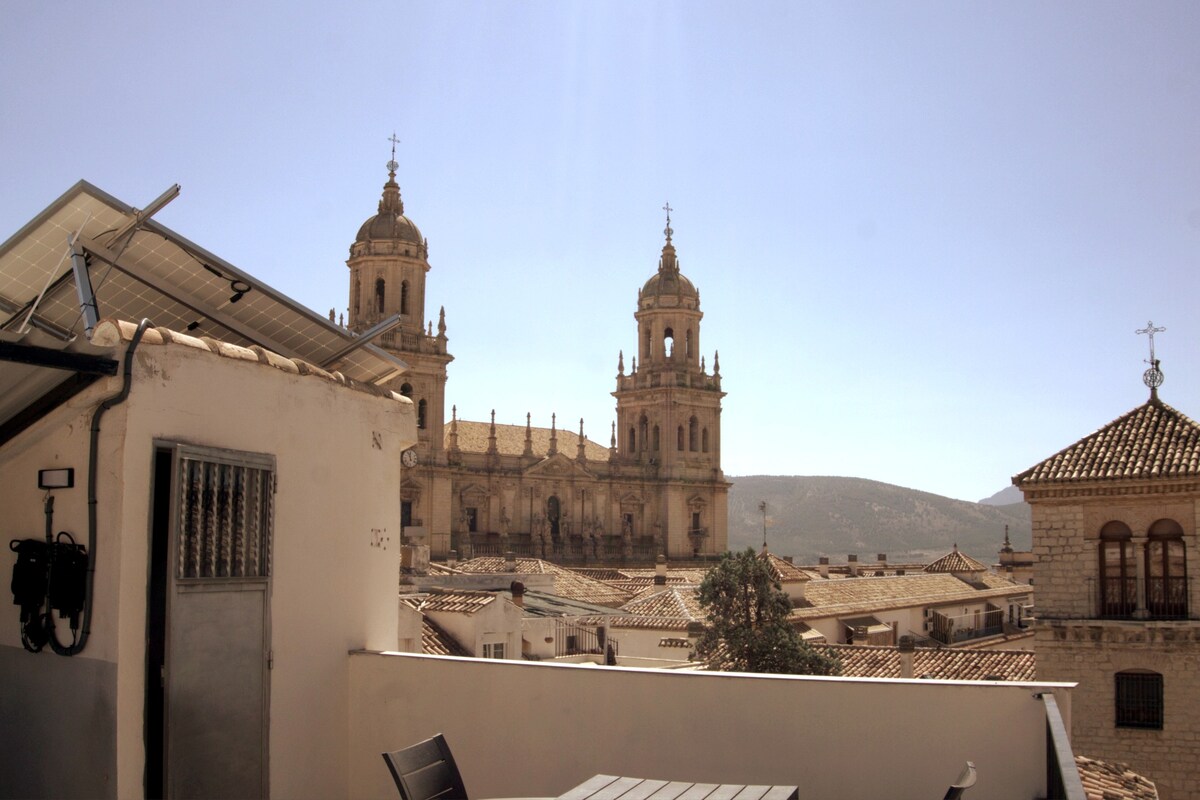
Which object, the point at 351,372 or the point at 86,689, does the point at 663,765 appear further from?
the point at 351,372

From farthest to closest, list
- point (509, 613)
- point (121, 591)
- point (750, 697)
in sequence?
1. point (509, 613)
2. point (750, 697)
3. point (121, 591)

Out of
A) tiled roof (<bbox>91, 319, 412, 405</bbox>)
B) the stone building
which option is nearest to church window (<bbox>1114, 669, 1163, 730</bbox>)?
the stone building

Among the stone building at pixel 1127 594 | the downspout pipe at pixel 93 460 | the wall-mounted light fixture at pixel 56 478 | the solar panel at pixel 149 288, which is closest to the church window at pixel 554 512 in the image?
the stone building at pixel 1127 594

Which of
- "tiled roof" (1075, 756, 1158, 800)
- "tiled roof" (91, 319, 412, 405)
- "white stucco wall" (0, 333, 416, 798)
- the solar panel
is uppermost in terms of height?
the solar panel

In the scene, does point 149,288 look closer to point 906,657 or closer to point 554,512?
point 906,657

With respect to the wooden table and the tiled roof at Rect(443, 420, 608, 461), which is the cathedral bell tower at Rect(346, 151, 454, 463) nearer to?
the tiled roof at Rect(443, 420, 608, 461)

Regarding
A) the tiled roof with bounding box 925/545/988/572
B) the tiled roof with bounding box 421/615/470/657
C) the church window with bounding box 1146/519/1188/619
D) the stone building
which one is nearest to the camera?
the stone building

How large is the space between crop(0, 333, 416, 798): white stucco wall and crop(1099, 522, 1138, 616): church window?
530 inches

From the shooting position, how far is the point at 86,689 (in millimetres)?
5219

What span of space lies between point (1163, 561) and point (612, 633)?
43.5 ft

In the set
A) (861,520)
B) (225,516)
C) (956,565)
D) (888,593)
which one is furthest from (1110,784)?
(861,520)

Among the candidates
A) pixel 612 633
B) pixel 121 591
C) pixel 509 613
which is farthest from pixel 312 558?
pixel 612 633

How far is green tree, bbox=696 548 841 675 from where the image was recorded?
2247 centimetres

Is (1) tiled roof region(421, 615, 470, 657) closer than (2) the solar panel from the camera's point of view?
No
